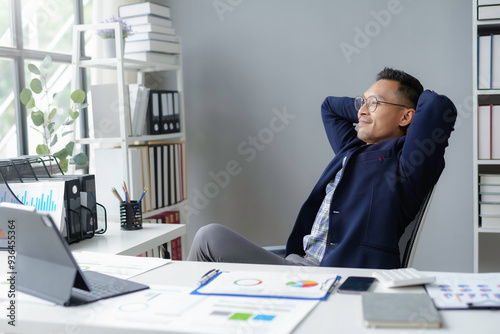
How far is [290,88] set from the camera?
11.4 ft

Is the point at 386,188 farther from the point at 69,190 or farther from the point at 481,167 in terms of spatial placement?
the point at 481,167

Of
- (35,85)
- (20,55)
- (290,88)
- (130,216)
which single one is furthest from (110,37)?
(130,216)

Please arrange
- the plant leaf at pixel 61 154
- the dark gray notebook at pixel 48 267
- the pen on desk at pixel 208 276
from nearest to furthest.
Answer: the dark gray notebook at pixel 48 267 → the pen on desk at pixel 208 276 → the plant leaf at pixel 61 154

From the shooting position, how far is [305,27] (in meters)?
3.40

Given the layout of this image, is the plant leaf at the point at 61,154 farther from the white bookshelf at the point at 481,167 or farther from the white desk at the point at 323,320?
the white bookshelf at the point at 481,167

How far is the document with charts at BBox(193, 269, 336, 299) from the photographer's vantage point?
116 cm

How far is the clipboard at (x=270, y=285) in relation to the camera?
3.80ft

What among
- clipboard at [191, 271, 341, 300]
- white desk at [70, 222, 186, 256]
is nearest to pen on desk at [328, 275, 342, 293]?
clipboard at [191, 271, 341, 300]

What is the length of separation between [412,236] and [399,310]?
0.85 m

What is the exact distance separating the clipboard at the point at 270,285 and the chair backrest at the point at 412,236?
58 cm

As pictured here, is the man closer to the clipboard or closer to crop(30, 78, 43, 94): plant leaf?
the clipboard

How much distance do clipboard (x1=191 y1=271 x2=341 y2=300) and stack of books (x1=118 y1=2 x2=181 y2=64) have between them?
2.17 meters
